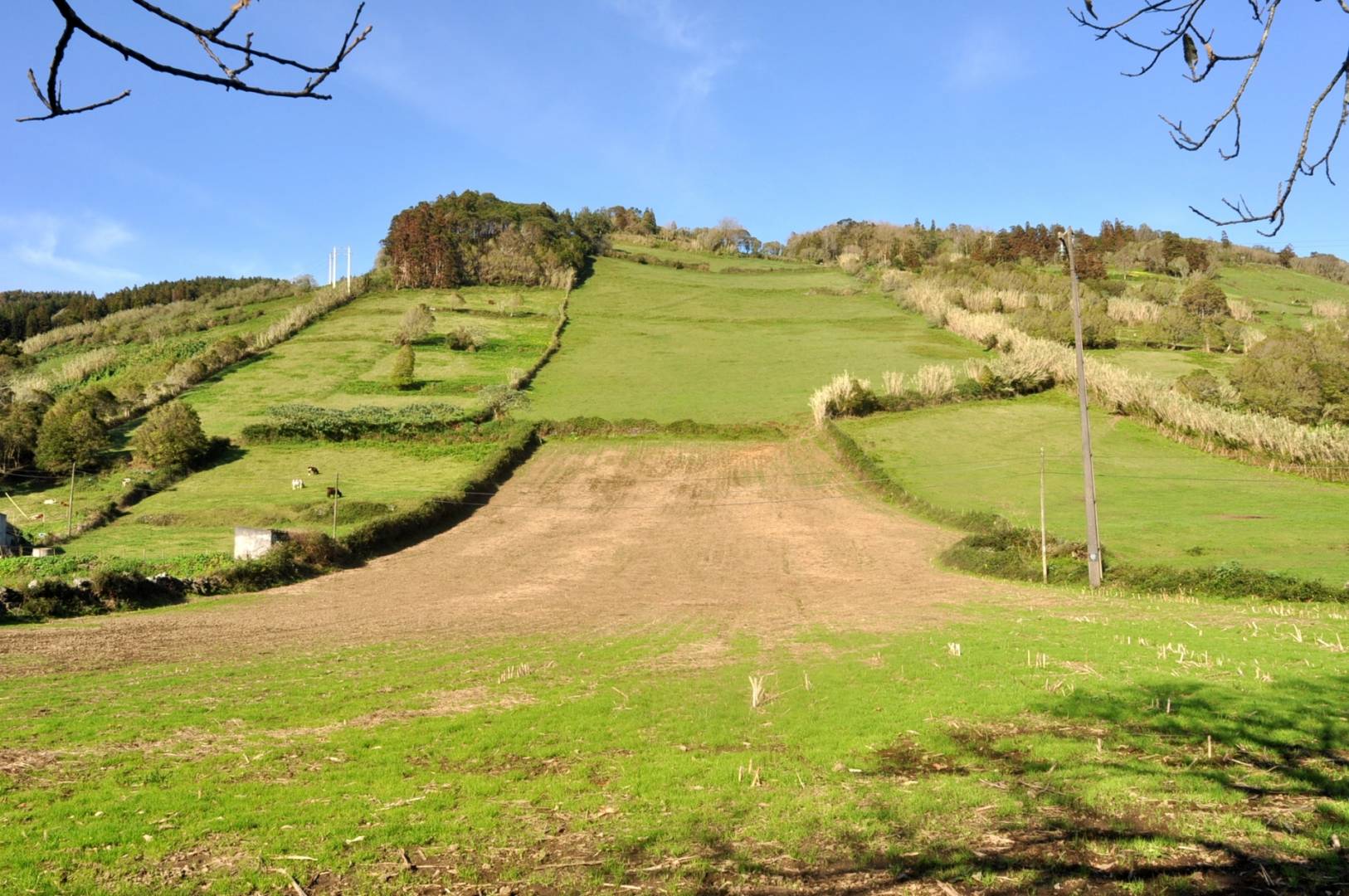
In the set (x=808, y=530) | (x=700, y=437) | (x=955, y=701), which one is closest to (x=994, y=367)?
(x=700, y=437)

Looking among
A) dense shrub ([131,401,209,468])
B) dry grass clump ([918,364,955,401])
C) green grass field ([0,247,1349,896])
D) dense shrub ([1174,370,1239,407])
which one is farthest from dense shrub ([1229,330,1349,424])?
dense shrub ([131,401,209,468])

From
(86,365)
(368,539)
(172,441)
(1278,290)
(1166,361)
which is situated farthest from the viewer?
(1278,290)

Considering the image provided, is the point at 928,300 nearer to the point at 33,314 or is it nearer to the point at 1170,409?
the point at 1170,409

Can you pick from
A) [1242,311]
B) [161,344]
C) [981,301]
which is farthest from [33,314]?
[1242,311]

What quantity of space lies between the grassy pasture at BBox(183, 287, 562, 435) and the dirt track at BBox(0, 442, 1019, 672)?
18.3m

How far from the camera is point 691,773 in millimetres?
10672

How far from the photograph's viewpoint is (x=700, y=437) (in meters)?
63.8

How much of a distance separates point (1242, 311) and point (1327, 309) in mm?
13750

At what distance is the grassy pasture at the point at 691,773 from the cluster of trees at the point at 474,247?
3898 inches

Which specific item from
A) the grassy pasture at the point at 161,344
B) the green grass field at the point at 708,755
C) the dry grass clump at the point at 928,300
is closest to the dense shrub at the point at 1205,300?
the dry grass clump at the point at 928,300

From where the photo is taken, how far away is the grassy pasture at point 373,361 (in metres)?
68.3

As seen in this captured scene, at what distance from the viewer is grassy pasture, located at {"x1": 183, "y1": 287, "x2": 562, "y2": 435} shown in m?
68.3

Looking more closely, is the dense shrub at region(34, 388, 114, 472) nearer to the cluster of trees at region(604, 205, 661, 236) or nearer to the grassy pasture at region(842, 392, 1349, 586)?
the grassy pasture at region(842, 392, 1349, 586)

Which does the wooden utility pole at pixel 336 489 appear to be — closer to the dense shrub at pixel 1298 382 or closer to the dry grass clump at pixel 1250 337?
the dense shrub at pixel 1298 382
